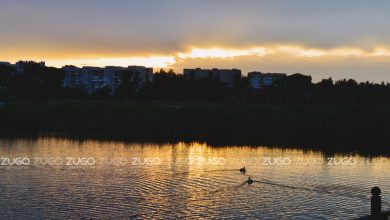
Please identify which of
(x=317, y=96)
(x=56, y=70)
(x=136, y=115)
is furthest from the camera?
(x=56, y=70)

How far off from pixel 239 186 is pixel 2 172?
18.7 m

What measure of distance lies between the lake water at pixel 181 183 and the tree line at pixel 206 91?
81.9 meters

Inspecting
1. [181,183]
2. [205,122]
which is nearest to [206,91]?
[205,122]

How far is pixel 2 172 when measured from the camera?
40.1 m

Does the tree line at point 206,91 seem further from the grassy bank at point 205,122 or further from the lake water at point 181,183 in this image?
the lake water at point 181,183

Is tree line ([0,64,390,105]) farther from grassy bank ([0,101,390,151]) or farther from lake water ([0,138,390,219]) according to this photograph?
lake water ([0,138,390,219])

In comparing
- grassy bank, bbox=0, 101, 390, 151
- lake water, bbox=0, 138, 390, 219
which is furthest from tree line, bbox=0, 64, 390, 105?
lake water, bbox=0, 138, 390, 219

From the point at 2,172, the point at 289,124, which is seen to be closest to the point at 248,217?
the point at 2,172

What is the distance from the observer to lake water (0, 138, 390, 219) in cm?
2895

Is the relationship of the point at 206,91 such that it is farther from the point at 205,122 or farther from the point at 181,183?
the point at 181,183

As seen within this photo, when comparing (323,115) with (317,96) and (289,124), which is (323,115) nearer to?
(289,124)

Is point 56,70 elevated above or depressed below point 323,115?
above

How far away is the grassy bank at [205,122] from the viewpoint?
80.2 meters

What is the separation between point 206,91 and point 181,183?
106835 millimetres
